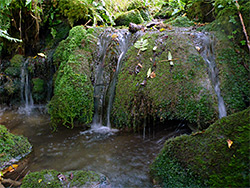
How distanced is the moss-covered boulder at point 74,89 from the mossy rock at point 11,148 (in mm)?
888

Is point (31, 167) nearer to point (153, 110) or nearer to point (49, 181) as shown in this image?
point (49, 181)

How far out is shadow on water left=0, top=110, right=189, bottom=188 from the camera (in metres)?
3.20

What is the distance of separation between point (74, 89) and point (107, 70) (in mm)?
997

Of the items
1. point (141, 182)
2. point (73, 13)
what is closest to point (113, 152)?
point (141, 182)

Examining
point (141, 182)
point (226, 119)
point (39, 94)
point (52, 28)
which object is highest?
point (52, 28)

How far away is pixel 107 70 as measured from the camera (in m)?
4.91

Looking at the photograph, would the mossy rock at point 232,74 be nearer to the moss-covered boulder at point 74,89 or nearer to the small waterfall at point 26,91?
the moss-covered boulder at point 74,89

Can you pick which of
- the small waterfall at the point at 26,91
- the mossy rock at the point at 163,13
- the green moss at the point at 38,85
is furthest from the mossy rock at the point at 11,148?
the mossy rock at the point at 163,13

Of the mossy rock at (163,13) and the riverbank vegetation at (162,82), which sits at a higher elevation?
the mossy rock at (163,13)

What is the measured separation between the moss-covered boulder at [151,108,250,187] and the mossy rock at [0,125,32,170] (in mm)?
2620

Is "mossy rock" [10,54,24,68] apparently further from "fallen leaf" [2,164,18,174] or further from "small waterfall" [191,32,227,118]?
"small waterfall" [191,32,227,118]

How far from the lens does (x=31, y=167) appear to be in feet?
11.1

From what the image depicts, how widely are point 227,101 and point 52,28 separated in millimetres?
5753

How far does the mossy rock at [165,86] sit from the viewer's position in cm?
353
